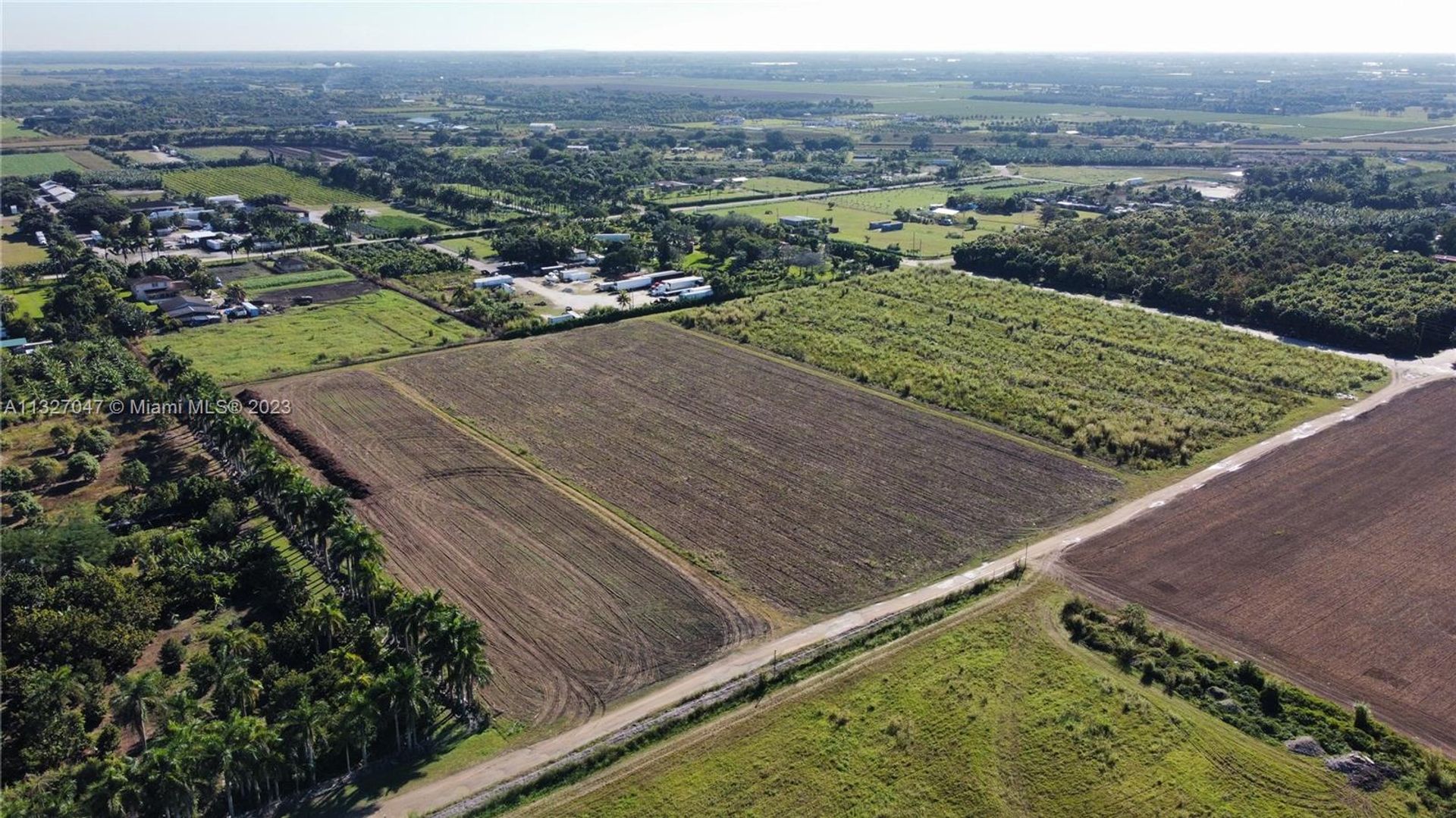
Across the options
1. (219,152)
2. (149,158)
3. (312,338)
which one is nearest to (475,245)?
(312,338)

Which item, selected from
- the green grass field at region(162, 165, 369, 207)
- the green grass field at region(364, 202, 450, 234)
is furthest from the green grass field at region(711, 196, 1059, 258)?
the green grass field at region(162, 165, 369, 207)

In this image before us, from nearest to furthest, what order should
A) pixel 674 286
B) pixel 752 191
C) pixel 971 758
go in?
pixel 971 758 < pixel 674 286 < pixel 752 191

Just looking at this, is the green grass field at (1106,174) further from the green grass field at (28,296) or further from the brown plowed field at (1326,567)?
the green grass field at (28,296)

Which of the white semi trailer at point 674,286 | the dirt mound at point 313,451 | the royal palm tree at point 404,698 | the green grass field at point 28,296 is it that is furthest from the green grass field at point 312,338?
the royal palm tree at point 404,698

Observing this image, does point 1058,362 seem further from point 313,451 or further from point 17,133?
point 17,133

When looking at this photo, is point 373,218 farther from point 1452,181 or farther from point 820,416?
point 1452,181

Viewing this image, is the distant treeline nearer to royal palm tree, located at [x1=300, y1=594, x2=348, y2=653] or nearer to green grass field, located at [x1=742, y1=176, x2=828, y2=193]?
green grass field, located at [x1=742, y1=176, x2=828, y2=193]

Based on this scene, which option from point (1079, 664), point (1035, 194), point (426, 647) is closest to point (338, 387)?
point (426, 647)
